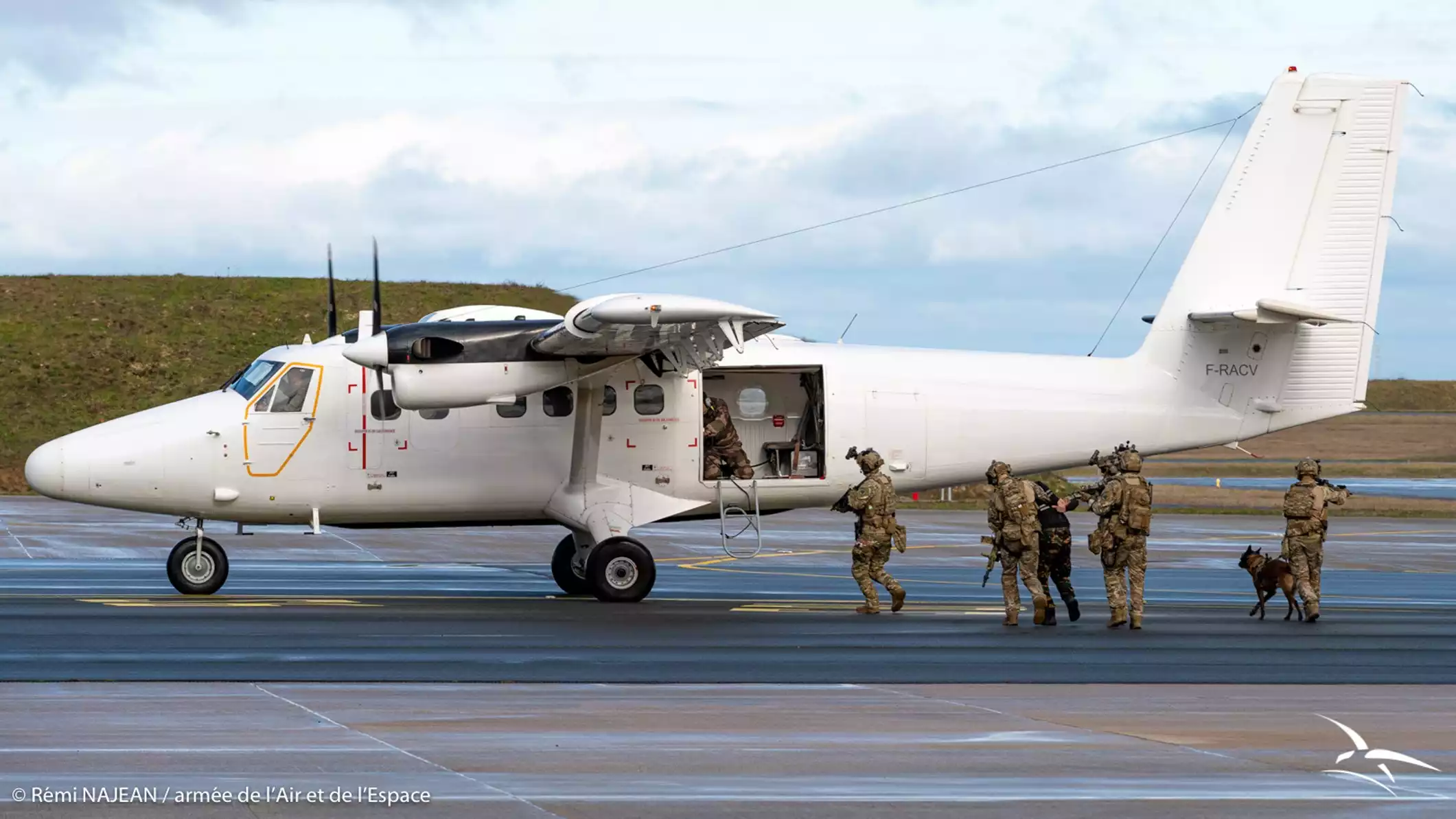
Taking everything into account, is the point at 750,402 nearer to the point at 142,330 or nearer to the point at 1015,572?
the point at 1015,572

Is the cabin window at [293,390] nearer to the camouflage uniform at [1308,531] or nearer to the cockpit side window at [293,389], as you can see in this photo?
the cockpit side window at [293,389]

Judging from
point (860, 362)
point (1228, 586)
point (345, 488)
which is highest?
point (860, 362)

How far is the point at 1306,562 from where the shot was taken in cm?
1923

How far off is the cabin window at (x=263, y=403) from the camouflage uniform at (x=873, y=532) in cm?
718

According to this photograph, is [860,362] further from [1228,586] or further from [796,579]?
[1228,586]

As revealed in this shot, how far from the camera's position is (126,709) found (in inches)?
442

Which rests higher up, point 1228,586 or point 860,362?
point 860,362

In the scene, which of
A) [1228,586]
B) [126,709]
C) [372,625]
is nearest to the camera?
[126,709]

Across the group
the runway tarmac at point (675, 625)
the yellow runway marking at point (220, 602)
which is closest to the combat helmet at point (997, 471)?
the runway tarmac at point (675, 625)

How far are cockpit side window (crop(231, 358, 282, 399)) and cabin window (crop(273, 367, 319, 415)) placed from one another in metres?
0.15

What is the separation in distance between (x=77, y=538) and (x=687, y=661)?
2114cm

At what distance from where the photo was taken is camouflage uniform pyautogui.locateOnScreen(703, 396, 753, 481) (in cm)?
2059

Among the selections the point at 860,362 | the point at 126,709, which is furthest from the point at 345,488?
the point at 126,709

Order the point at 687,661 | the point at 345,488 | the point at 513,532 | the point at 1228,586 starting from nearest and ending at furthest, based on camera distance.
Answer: the point at 687,661, the point at 345,488, the point at 1228,586, the point at 513,532
